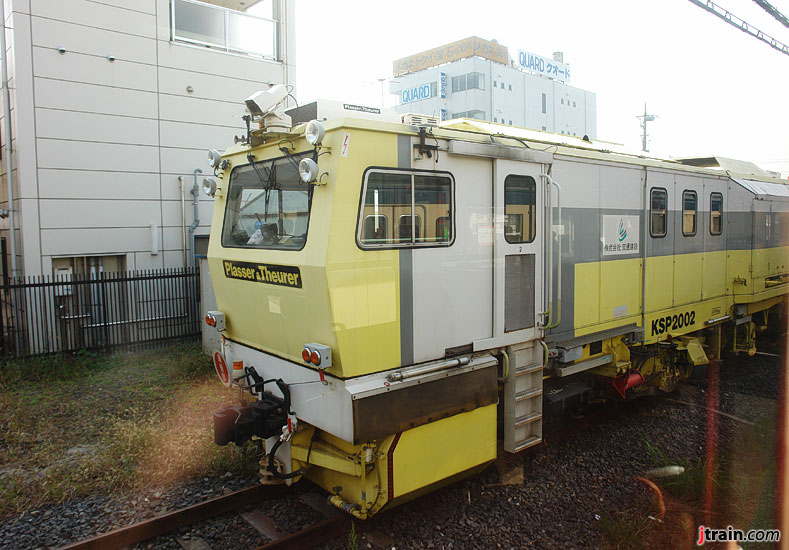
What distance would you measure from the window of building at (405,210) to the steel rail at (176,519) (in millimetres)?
2774

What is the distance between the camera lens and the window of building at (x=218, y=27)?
508 inches

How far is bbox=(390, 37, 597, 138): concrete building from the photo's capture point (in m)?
50.7

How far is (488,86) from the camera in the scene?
50688mm

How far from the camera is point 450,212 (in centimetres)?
493

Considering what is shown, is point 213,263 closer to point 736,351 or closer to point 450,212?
point 450,212

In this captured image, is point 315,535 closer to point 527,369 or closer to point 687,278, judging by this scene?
point 527,369

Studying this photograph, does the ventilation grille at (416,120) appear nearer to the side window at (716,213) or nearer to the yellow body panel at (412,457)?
the yellow body panel at (412,457)

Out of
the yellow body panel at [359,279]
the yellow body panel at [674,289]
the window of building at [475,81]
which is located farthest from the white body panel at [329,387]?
the window of building at [475,81]

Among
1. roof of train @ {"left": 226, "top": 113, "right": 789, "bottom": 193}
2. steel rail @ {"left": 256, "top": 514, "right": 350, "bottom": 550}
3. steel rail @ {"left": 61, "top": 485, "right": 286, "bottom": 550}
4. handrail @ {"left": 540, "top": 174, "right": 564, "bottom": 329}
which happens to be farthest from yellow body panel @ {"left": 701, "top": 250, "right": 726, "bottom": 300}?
steel rail @ {"left": 61, "top": 485, "right": 286, "bottom": 550}

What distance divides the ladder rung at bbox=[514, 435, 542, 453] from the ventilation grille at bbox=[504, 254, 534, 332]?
1.14 metres

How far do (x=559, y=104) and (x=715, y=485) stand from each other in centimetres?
5754

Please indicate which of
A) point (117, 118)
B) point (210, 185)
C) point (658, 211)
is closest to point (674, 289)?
point (658, 211)

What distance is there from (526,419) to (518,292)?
1275 mm

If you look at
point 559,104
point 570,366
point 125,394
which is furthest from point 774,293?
point 559,104
